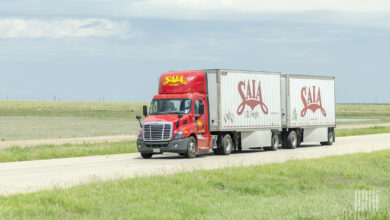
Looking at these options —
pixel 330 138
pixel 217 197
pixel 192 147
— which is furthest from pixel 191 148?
pixel 330 138

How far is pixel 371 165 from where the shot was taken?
2267cm

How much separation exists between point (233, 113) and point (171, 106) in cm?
399

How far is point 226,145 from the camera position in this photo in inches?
1228

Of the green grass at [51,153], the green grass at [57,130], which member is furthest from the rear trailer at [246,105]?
the green grass at [57,130]

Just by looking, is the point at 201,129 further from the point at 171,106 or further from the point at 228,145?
the point at 228,145

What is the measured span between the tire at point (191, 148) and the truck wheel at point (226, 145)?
8.19 feet

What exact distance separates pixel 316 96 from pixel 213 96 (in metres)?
11.2

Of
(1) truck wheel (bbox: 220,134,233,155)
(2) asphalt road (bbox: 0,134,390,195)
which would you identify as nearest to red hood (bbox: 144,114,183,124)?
(2) asphalt road (bbox: 0,134,390,195)

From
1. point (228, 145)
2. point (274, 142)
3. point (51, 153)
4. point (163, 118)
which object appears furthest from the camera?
point (274, 142)

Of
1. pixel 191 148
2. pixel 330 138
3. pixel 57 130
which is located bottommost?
pixel 57 130

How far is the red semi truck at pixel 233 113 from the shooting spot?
28.1m

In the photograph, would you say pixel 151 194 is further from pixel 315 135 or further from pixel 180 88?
pixel 315 135

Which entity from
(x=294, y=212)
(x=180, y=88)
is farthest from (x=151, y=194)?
(x=180, y=88)

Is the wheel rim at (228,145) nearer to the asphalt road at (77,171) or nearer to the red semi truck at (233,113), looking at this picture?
the red semi truck at (233,113)
